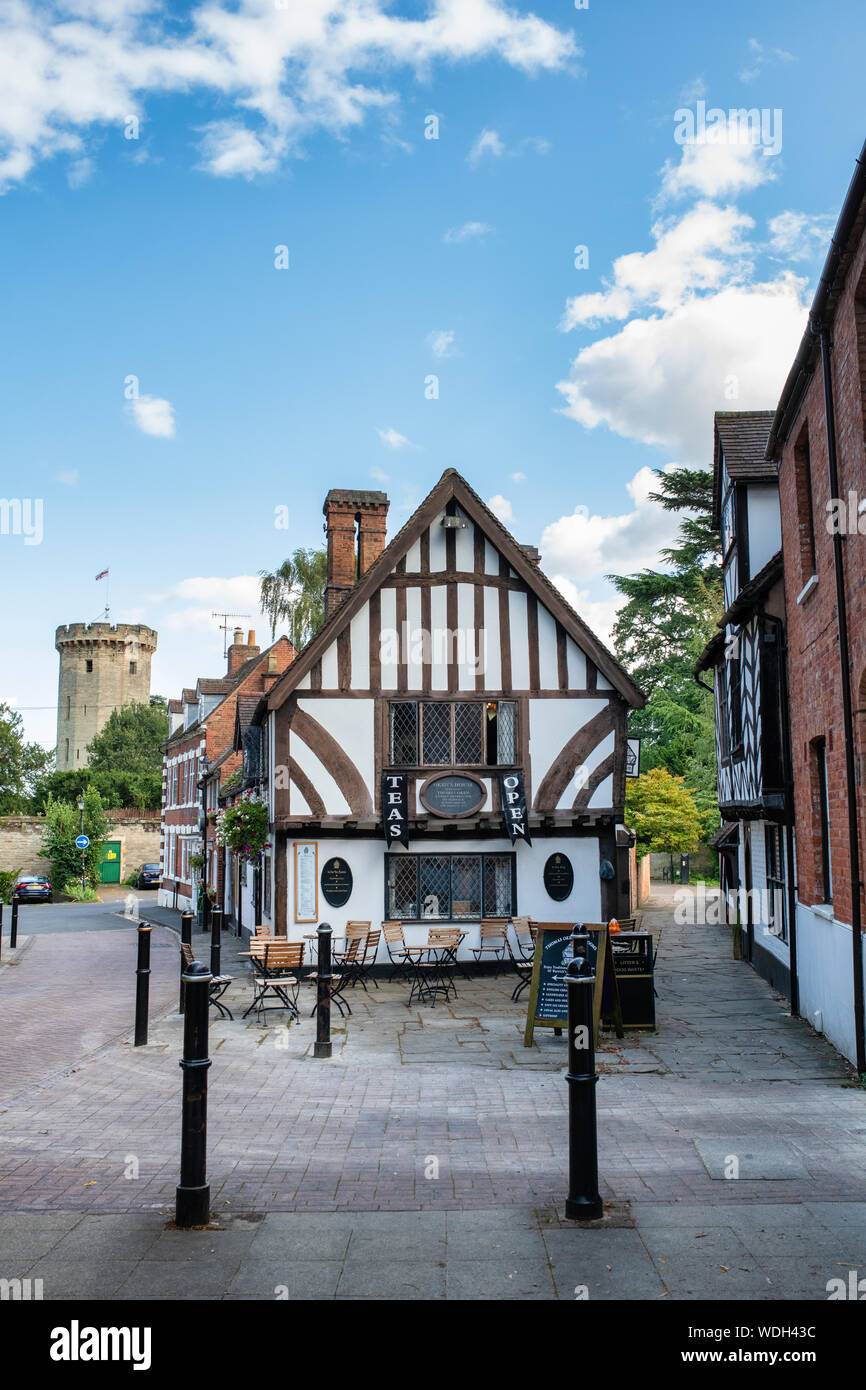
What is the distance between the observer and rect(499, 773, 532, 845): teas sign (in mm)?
16938

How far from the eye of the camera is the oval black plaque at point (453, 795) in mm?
17000

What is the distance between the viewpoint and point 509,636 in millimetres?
17641

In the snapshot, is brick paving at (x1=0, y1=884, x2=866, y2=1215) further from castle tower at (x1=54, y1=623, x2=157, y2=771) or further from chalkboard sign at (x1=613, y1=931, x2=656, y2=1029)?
castle tower at (x1=54, y1=623, x2=157, y2=771)

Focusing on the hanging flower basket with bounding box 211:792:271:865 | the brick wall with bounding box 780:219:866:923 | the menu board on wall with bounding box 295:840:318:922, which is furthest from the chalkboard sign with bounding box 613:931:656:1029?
the hanging flower basket with bounding box 211:792:271:865

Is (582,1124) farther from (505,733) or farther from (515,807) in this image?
(505,733)

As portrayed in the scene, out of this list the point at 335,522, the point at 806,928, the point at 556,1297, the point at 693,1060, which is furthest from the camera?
the point at 335,522

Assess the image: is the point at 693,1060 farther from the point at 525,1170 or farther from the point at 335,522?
the point at 335,522

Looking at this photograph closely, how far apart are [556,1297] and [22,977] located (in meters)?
15.6

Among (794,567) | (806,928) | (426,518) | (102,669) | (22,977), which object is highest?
(102,669)

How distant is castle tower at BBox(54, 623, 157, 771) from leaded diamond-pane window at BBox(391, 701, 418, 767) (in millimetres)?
69263

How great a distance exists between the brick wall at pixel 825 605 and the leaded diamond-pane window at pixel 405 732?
675 centimetres

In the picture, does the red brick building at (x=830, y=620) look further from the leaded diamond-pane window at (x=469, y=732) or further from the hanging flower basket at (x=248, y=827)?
the hanging flower basket at (x=248, y=827)

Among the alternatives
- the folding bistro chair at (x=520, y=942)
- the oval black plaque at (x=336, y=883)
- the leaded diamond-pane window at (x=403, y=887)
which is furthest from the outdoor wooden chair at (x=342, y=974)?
the folding bistro chair at (x=520, y=942)

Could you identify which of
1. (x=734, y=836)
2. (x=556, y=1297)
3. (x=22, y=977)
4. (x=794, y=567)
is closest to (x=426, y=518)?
(x=794, y=567)
